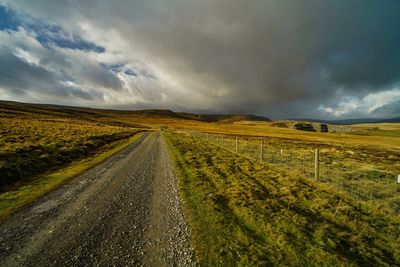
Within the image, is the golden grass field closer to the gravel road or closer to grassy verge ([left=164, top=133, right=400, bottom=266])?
grassy verge ([left=164, top=133, right=400, bottom=266])

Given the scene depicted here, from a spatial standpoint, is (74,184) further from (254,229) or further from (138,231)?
(254,229)

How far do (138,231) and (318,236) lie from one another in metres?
5.43

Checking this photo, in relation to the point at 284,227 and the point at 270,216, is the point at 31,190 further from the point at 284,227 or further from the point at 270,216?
the point at 284,227

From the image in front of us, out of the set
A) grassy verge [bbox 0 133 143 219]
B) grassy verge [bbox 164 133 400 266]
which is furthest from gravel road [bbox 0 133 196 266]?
grassy verge [bbox 164 133 400 266]

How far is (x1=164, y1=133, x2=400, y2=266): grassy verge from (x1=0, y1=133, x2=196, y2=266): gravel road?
2.64 ft

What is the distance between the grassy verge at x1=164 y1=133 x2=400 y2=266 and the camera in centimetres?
490

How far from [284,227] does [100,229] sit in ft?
19.1

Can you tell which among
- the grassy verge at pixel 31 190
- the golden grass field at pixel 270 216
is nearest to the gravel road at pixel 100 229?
the grassy verge at pixel 31 190

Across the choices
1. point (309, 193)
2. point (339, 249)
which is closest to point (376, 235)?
point (339, 249)

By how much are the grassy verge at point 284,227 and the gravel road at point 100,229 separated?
0.81 metres

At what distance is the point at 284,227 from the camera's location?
20.4ft

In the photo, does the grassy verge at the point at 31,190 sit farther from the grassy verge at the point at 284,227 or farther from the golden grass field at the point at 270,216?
the grassy verge at the point at 284,227

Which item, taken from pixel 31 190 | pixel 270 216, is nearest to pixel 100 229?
pixel 270 216

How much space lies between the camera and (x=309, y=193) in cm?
937
